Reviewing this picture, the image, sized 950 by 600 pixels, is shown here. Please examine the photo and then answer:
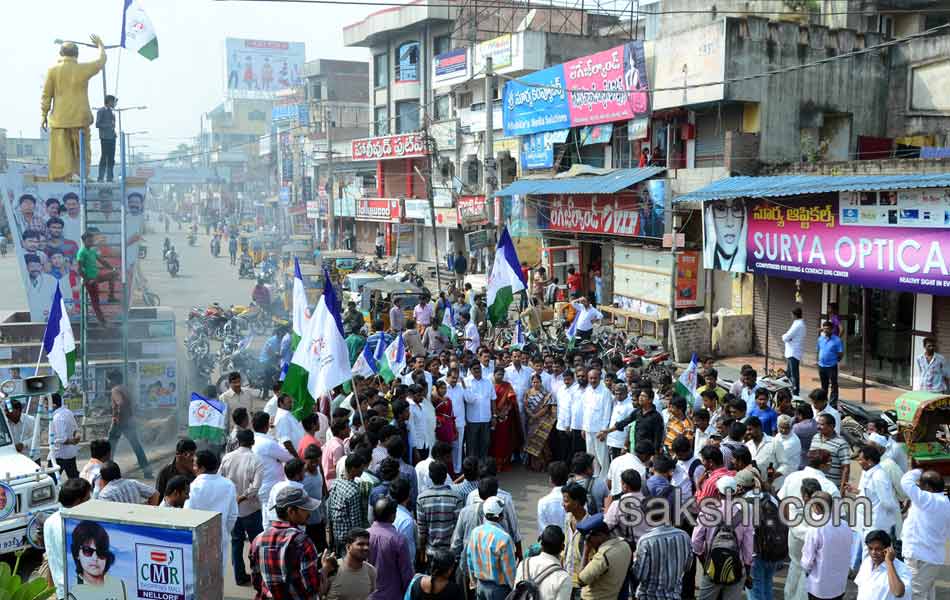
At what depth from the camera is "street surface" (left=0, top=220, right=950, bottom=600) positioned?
8.91m

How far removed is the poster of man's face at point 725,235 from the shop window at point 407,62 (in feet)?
111

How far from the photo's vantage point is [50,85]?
15484 mm

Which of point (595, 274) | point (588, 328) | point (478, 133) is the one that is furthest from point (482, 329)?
point (478, 133)

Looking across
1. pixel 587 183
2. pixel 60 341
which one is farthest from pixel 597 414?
pixel 587 183

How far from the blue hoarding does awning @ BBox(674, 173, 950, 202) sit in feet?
27.6

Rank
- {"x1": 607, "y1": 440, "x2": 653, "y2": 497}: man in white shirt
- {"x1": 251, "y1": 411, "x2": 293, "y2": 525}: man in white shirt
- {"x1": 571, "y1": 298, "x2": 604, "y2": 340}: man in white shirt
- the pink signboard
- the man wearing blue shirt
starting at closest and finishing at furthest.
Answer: {"x1": 607, "y1": 440, "x2": 653, "y2": 497}: man in white shirt → {"x1": 251, "y1": 411, "x2": 293, "y2": 525}: man in white shirt → the man wearing blue shirt → {"x1": 571, "y1": 298, "x2": 604, "y2": 340}: man in white shirt → the pink signboard

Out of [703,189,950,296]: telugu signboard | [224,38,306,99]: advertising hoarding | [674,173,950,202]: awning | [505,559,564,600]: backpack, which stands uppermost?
[224,38,306,99]: advertising hoarding

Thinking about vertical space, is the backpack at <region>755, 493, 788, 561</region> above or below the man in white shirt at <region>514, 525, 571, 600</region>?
below

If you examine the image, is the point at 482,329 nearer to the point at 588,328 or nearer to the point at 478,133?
the point at 588,328

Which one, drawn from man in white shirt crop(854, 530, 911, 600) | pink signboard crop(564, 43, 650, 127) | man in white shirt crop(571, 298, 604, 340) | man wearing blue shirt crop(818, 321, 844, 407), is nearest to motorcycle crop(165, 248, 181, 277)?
pink signboard crop(564, 43, 650, 127)

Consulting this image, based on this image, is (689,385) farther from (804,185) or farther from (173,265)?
(173,265)

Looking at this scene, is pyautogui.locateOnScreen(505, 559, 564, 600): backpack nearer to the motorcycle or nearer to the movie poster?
Answer: the movie poster

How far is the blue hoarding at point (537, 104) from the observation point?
2627cm

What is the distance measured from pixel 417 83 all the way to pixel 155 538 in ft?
152
